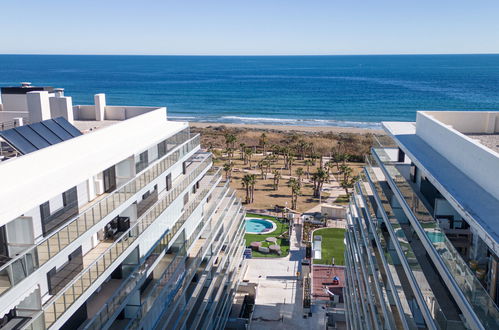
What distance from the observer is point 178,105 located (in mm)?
146250

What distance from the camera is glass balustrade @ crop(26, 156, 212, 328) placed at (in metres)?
12.2

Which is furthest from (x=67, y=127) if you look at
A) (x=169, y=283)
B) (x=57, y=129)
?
(x=169, y=283)

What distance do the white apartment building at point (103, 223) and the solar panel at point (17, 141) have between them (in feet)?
0.14

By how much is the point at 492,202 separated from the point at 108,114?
20.3m

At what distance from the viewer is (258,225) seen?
51.0 metres

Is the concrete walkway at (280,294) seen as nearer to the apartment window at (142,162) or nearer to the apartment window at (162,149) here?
the apartment window at (162,149)

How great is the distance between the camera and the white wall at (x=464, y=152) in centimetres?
1244

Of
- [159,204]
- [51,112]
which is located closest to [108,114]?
[51,112]

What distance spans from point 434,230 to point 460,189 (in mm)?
1329

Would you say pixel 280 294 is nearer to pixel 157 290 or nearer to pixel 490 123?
pixel 157 290

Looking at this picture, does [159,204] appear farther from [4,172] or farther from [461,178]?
[461,178]

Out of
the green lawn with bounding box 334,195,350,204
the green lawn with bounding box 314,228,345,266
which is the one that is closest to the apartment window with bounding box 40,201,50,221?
the green lawn with bounding box 314,228,345,266

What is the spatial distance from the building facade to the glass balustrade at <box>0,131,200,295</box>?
9.60 m

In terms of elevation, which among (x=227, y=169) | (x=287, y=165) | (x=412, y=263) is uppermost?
(x=412, y=263)
